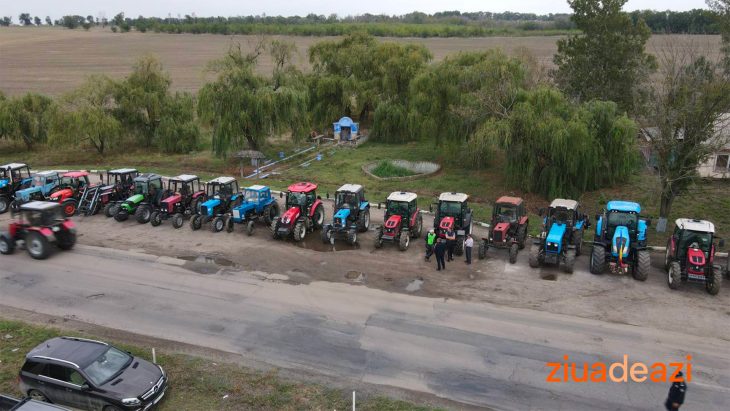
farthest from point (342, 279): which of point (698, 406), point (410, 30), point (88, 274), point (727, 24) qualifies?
point (410, 30)

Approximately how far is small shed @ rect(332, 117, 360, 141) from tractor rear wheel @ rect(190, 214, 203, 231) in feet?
63.0

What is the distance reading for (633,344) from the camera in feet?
41.4

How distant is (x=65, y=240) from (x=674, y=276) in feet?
61.8

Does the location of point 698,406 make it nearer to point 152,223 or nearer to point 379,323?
point 379,323

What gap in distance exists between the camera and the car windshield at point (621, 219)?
1703cm

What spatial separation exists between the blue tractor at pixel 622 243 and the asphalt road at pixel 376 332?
241 cm

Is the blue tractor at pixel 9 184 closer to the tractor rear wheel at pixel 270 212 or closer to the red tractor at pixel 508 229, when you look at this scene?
the tractor rear wheel at pixel 270 212

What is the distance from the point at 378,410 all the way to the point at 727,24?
105 feet

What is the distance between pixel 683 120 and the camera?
1908 cm

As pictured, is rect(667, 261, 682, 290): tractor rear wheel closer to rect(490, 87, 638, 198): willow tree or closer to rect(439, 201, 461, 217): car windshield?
rect(439, 201, 461, 217): car windshield

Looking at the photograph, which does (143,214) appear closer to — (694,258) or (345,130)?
(694,258)

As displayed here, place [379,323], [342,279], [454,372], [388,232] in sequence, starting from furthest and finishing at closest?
1. [388,232]
2. [342,279]
3. [379,323]
4. [454,372]

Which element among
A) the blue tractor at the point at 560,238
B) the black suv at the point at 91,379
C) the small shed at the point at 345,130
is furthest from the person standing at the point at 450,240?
the small shed at the point at 345,130

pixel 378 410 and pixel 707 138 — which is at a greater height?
pixel 707 138
